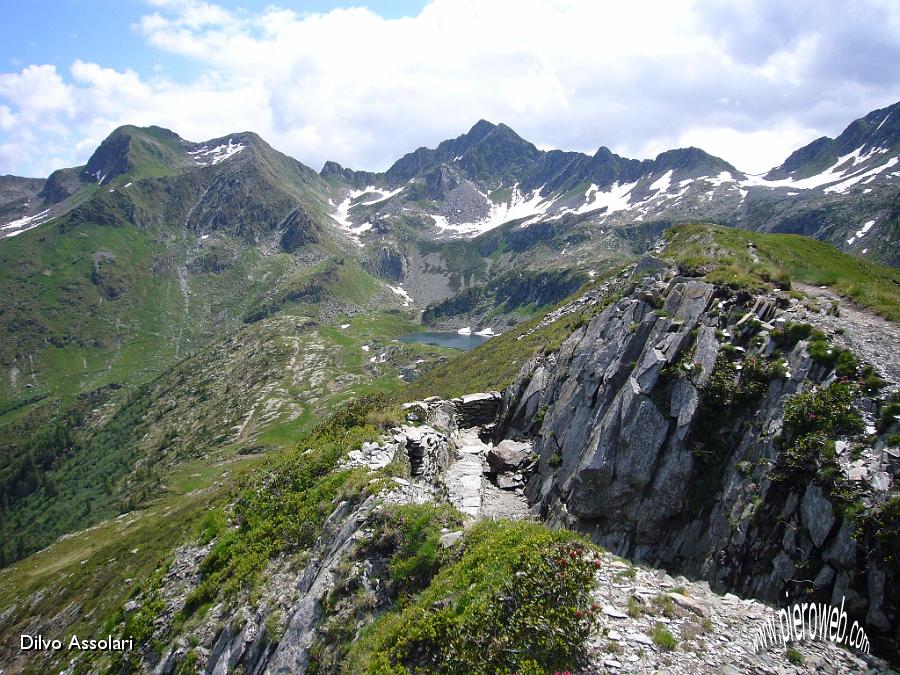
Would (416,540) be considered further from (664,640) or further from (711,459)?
(711,459)

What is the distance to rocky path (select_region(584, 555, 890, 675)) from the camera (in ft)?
32.0

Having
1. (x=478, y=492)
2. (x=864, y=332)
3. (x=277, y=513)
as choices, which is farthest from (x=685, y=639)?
(x=478, y=492)

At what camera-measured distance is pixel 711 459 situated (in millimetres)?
20219

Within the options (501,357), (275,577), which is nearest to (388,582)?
(275,577)

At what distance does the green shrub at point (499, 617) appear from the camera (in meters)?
9.74

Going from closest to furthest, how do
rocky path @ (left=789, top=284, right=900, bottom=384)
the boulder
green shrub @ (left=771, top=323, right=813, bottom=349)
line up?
rocky path @ (left=789, top=284, right=900, bottom=384)
green shrub @ (left=771, top=323, right=813, bottom=349)
the boulder

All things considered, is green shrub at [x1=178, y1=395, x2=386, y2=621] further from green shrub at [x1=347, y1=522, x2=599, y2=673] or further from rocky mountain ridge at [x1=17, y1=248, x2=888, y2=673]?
green shrub at [x1=347, y1=522, x2=599, y2=673]

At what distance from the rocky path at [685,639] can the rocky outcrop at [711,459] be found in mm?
3666

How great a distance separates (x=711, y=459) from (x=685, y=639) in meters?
12.0

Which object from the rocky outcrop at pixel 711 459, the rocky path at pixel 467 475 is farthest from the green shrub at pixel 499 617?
the rocky path at pixel 467 475

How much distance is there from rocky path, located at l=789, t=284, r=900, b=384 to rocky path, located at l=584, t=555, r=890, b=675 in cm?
1104

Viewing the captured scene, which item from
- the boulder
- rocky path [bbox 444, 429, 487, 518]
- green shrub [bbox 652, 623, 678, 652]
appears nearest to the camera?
green shrub [bbox 652, 623, 678, 652]

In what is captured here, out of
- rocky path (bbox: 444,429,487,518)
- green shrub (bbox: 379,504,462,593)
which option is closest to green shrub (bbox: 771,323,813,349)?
rocky path (bbox: 444,429,487,518)

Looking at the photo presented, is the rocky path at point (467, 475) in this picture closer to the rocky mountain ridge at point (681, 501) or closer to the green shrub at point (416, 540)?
the rocky mountain ridge at point (681, 501)
